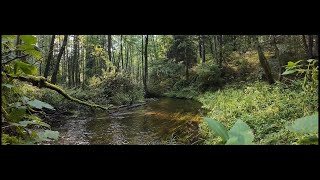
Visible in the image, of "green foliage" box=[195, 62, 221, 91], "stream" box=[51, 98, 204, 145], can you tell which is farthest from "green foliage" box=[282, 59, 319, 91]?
"green foliage" box=[195, 62, 221, 91]

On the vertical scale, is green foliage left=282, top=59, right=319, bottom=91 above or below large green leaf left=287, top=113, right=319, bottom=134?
above

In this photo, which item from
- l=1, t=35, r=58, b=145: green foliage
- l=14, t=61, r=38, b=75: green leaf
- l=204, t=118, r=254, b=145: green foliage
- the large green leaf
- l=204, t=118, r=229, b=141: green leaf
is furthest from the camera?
l=14, t=61, r=38, b=75: green leaf

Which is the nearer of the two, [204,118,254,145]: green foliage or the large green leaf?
the large green leaf

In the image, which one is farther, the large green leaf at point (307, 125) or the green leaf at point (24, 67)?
the green leaf at point (24, 67)

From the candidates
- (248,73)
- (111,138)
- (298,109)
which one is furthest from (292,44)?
(111,138)

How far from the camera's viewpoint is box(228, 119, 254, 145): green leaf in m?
0.99

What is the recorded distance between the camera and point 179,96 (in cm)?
2573

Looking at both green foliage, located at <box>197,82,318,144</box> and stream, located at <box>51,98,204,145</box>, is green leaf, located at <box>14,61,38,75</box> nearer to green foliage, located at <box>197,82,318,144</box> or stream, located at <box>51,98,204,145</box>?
green foliage, located at <box>197,82,318,144</box>

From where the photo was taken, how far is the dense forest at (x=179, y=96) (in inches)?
56.9

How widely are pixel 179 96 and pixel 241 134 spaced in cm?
2475

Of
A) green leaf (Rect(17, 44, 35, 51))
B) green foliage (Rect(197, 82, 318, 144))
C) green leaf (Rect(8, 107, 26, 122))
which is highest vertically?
green leaf (Rect(17, 44, 35, 51))

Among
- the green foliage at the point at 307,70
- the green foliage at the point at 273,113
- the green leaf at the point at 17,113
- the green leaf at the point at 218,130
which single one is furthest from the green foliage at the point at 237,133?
the green foliage at the point at 273,113

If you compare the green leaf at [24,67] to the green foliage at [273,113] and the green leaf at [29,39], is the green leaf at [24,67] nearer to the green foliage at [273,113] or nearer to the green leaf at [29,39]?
the green leaf at [29,39]
